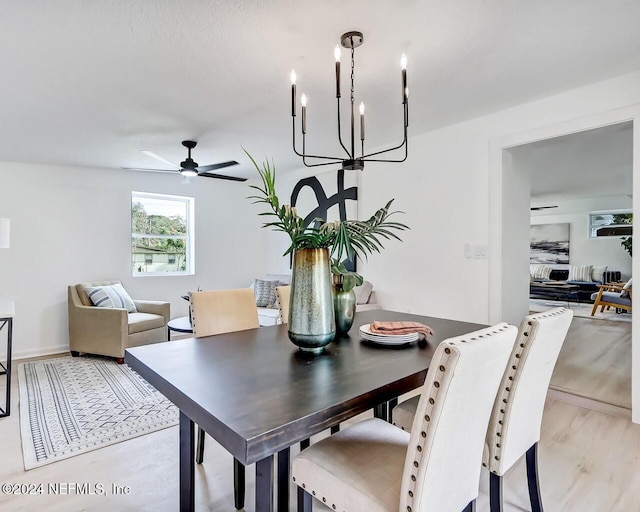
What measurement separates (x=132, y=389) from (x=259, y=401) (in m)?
2.63

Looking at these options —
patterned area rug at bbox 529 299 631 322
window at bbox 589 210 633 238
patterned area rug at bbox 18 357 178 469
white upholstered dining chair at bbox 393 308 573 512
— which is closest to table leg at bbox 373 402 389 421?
white upholstered dining chair at bbox 393 308 573 512

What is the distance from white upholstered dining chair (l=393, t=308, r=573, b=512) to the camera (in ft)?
4.26

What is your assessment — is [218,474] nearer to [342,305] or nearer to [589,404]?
[342,305]

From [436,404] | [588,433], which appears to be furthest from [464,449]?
[588,433]

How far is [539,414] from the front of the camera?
154 centimetres

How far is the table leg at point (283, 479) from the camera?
4.25ft

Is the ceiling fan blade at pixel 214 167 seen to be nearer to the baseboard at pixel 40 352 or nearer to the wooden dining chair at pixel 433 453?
the baseboard at pixel 40 352

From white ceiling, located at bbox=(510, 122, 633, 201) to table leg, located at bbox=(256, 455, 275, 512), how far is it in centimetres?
308

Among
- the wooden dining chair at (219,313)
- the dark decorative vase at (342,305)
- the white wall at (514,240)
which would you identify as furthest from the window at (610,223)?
the wooden dining chair at (219,313)

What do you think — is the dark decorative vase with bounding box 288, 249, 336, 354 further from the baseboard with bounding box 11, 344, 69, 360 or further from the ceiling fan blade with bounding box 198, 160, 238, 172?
the baseboard with bounding box 11, 344, 69, 360

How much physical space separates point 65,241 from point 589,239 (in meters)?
10.2

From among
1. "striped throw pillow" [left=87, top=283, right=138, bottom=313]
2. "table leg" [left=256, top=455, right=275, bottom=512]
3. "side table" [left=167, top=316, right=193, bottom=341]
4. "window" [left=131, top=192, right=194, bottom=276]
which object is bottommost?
"side table" [left=167, top=316, right=193, bottom=341]

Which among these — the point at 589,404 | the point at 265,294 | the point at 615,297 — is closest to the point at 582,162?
the point at 615,297

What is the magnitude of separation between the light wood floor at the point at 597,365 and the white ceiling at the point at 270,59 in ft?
7.46
